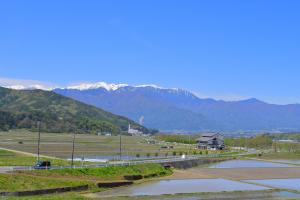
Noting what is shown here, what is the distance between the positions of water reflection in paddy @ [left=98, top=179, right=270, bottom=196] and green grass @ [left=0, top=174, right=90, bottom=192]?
4.86 meters

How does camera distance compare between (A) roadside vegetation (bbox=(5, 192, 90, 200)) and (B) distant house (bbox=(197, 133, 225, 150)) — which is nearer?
(A) roadside vegetation (bbox=(5, 192, 90, 200))

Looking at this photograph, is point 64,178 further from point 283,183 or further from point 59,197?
point 283,183

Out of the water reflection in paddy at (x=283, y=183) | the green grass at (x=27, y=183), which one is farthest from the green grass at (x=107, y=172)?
the water reflection in paddy at (x=283, y=183)

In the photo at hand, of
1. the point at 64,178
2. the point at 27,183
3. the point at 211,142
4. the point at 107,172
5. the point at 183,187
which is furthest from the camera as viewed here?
the point at 211,142

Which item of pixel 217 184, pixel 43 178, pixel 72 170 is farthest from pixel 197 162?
pixel 43 178

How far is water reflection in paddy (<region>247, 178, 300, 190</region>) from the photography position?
6544cm

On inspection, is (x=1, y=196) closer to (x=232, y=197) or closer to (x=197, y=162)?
(x=232, y=197)

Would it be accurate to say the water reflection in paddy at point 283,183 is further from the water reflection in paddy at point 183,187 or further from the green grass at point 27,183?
the green grass at point 27,183

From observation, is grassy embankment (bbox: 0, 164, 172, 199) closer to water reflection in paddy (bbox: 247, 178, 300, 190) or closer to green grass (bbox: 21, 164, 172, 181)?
green grass (bbox: 21, 164, 172, 181)

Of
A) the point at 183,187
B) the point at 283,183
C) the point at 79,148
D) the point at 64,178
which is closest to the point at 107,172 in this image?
the point at 64,178

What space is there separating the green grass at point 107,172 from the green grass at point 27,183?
3.14 m

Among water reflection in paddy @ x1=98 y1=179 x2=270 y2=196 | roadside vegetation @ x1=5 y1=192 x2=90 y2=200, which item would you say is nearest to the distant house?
water reflection in paddy @ x1=98 y1=179 x2=270 y2=196

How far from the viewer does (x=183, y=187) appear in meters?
60.4

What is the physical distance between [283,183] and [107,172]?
23.2m
